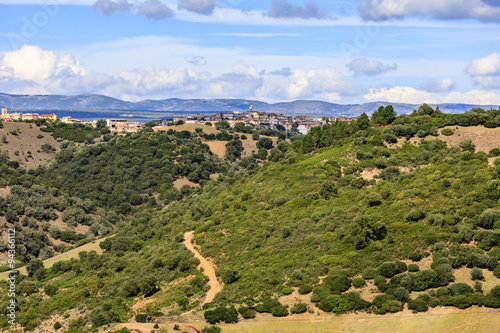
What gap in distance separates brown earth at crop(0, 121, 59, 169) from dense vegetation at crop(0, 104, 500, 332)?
4017 centimetres

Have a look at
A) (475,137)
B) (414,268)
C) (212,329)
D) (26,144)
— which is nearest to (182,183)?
(26,144)

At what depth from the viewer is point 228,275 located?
46.3 metres

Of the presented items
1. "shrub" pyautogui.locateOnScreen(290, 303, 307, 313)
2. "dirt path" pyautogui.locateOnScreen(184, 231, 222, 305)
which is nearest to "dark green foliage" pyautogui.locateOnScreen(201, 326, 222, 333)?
"shrub" pyautogui.locateOnScreen(290, 303, 307, 313)

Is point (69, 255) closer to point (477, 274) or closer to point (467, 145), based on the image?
point (477, 274)

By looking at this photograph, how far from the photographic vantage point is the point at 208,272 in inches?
1982

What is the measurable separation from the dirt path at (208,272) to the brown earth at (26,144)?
76.1 m

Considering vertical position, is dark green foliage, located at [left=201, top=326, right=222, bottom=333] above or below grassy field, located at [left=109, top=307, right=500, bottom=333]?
below

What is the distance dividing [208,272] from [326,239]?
12.0 metres

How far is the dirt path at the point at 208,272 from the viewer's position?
45.2m

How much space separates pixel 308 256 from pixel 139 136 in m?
100

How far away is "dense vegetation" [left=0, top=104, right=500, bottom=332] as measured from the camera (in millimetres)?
40750

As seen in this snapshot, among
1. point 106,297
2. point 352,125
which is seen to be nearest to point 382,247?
point 106,297

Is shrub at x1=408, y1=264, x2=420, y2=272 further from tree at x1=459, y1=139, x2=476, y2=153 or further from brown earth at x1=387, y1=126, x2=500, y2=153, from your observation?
brown earth at x1=387, y1=126, x2=500, y2=153

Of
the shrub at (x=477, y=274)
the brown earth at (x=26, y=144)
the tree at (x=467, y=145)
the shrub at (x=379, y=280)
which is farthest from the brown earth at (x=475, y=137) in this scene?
the brown earth at (x=26, y=144)
